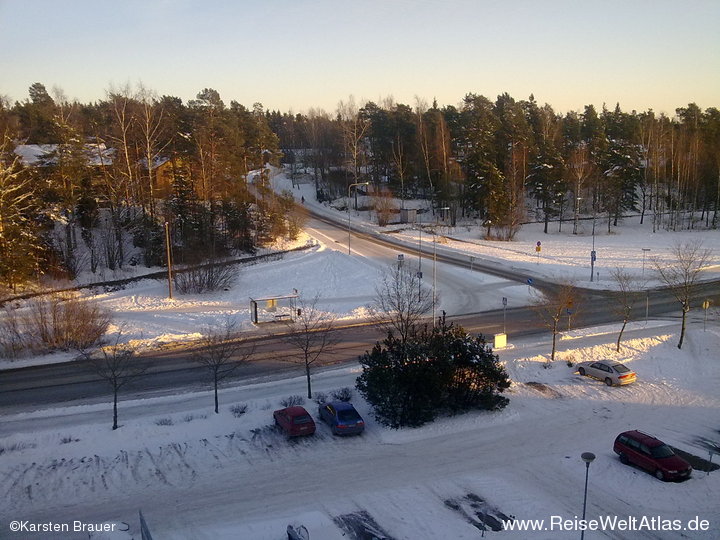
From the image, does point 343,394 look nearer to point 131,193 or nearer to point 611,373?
point 611,373

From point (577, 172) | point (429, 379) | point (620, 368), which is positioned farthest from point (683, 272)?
point (577, 172)

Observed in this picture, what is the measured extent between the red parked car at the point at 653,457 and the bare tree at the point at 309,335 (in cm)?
1138

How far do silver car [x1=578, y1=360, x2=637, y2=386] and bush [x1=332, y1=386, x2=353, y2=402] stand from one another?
10890 mm

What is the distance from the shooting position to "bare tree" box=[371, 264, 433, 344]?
22.4 meters

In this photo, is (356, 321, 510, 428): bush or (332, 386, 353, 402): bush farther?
(332, 386, 353, 402): bush

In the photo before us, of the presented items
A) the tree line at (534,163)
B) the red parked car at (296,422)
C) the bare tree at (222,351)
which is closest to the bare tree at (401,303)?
the red parked car at (296,422)

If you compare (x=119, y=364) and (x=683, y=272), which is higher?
(x=683, y=272)

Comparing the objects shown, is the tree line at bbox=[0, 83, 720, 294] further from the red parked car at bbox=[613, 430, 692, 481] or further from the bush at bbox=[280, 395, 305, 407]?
the red parked car at bbox=[613, 430, 692, 481]

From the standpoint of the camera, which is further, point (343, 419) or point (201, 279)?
point (201, 279)

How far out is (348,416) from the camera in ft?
62.2

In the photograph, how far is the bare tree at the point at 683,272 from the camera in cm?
2870

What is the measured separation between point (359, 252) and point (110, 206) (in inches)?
879

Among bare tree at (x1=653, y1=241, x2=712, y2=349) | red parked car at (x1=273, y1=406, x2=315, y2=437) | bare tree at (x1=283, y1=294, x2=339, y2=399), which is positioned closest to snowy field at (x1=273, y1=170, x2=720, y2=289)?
bare tree at (x1=653, y1=241, x2=712, y2=349)

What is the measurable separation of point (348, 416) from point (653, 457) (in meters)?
9.53
